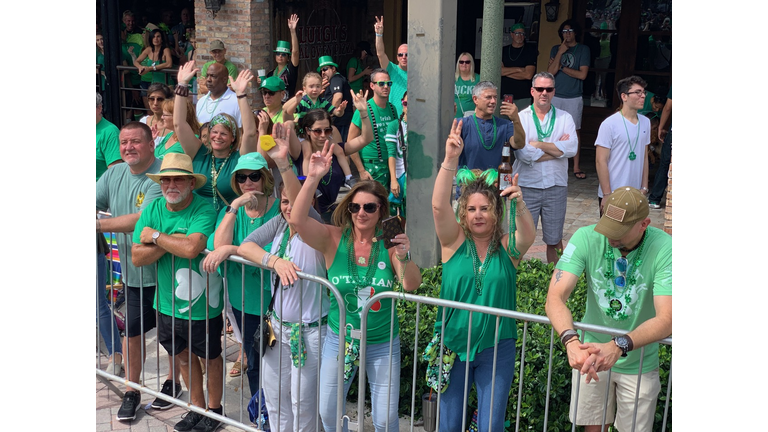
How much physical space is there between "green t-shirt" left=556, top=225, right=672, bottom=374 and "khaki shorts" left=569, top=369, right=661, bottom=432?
0.20 ft

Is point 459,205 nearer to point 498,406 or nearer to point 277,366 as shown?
point 498,406

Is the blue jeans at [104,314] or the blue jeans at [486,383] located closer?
the blue jeans at [486,383]

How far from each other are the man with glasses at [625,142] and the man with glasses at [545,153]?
11.5 inches

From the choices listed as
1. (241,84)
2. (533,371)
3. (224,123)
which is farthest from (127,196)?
(533,371)

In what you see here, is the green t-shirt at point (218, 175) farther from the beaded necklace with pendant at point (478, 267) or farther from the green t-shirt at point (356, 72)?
the green t-shirt at point (356, 72)

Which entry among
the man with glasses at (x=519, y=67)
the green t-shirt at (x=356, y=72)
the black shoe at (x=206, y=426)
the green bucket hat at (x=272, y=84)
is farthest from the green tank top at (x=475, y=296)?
the green t-shirt at (x=356, y=72)

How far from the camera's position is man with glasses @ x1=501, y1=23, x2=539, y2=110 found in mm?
12023

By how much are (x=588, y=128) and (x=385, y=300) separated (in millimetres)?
10152

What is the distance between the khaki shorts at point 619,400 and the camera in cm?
383

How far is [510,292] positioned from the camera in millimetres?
4102

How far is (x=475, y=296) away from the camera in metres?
4.05

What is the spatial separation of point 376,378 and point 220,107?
409 centimetres

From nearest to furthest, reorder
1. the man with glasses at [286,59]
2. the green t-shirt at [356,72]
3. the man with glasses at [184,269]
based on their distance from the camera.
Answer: the man with glasses at [184,269], the man with glasses at [286,59], the green t-shirt at [356,72]

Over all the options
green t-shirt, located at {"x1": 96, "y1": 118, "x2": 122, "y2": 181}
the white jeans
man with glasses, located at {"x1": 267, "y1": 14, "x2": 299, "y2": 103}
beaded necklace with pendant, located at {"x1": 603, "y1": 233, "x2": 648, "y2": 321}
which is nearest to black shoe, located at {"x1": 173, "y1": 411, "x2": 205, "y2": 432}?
the white jeans
